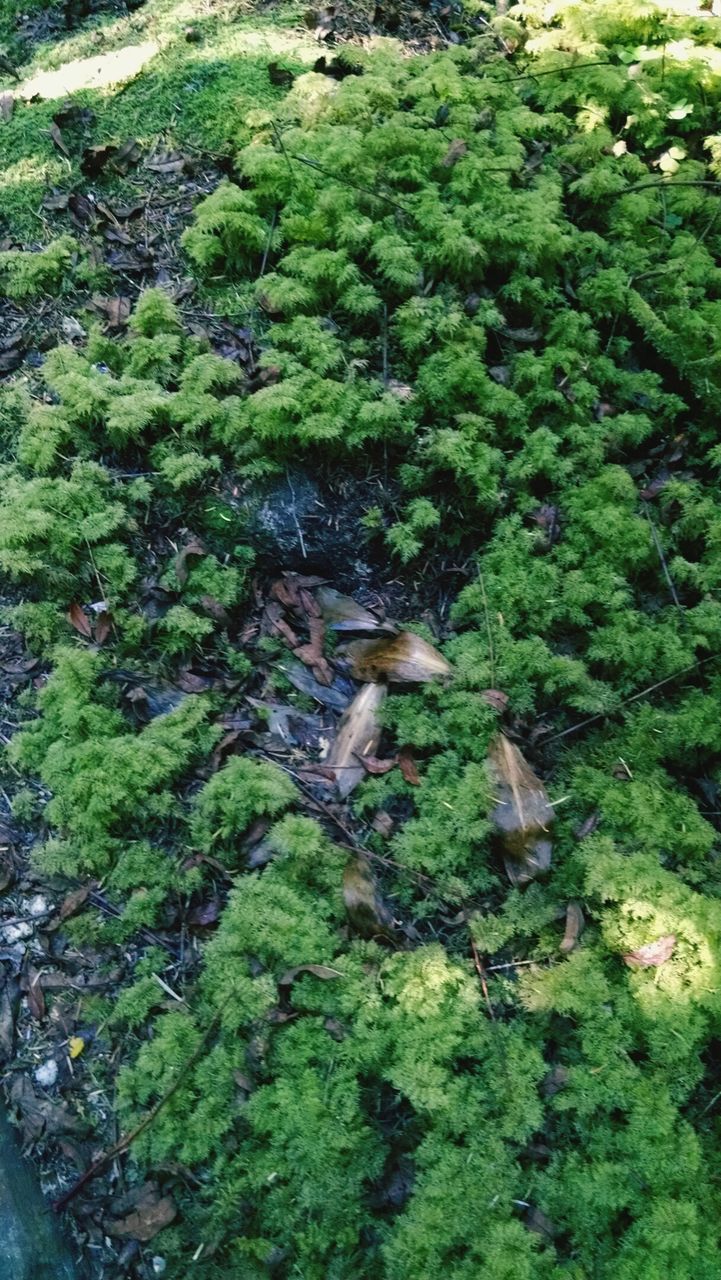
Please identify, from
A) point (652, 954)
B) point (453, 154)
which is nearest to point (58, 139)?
point (453, 154)

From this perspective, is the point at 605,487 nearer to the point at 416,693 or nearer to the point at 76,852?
the point at 416,693

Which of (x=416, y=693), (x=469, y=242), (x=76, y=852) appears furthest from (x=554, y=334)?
(x=76, y=852)

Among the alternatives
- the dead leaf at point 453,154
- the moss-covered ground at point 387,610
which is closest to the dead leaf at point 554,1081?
the moss-covered ground at point 387,610

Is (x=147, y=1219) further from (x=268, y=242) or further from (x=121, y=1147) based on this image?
(x=268, y=242)

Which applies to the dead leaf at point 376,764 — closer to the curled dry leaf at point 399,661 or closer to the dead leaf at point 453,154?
the curled dry leaf at point 399,661

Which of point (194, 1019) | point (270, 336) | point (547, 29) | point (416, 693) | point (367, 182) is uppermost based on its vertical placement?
point (547, 29)

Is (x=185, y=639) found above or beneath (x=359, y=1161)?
above

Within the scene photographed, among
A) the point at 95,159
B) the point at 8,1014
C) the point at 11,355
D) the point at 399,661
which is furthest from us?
the point at 95,159
